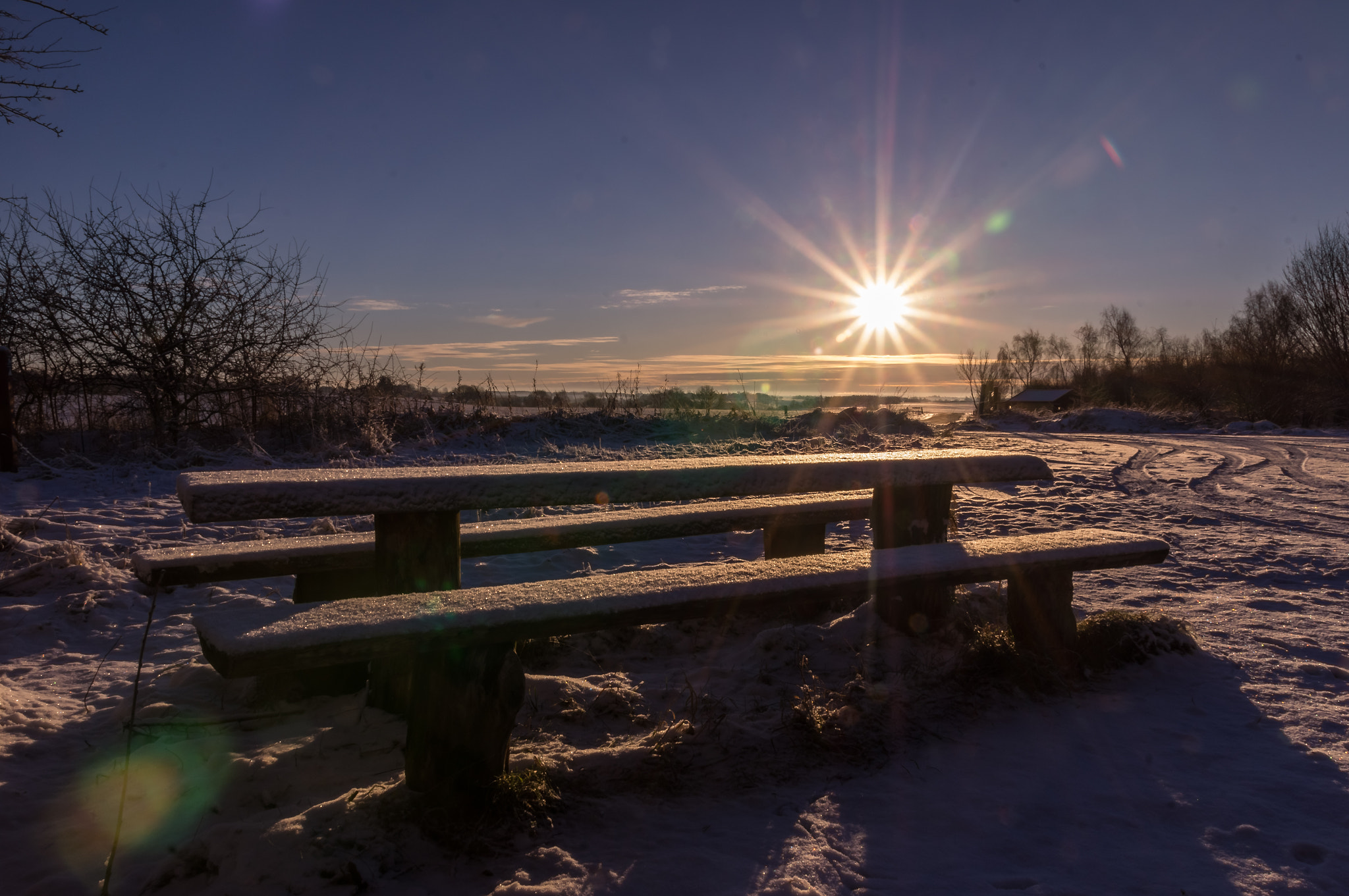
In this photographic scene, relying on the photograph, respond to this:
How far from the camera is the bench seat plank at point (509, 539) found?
2707 millimetres

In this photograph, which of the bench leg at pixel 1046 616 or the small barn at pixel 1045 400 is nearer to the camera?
the bench leg at pixel 1046 616

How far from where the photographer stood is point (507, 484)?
2275 millimetres

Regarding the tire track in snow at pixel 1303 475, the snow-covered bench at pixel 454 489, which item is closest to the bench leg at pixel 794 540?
the snow-covered bench at pixel 454 489

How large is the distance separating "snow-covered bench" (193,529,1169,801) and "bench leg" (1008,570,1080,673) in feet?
→ 1.37

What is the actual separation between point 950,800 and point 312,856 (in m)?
1.70

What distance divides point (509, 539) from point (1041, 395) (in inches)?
1446

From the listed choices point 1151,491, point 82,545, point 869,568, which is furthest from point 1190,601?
point 82,545

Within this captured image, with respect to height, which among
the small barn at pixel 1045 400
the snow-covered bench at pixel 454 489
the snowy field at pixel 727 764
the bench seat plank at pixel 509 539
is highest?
the small barn at pixel 1045 400

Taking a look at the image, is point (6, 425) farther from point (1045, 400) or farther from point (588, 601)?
point (1045, 400)

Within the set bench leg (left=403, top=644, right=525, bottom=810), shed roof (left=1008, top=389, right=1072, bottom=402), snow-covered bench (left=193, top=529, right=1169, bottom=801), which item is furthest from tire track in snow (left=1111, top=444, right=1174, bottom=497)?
shed roof (left=1008, top=389, right=1072, bottom=402)

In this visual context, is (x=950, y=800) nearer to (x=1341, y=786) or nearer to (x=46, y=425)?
(x=1341, y=786)

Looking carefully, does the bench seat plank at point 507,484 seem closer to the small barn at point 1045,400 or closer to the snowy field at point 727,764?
the snowy field at point 727,764

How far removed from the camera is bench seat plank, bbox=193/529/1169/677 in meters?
1.65

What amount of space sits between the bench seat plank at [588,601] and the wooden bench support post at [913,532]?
1.09ft
